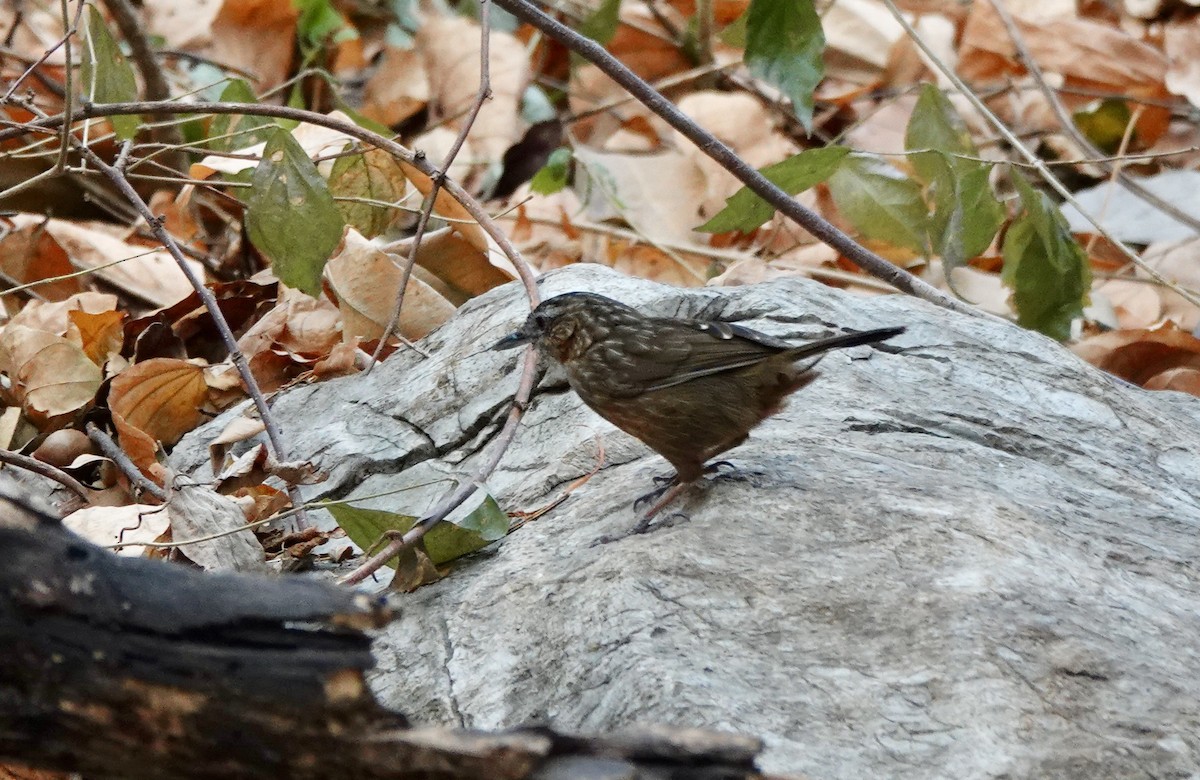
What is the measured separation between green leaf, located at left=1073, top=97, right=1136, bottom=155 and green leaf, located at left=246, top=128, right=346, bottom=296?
16.3 feet

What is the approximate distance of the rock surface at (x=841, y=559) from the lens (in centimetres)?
224

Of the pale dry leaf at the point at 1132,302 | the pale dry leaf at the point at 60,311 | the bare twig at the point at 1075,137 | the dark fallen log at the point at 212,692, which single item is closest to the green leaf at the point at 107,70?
the pale dry leaf at the point at 60,311

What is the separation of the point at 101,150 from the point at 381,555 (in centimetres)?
367

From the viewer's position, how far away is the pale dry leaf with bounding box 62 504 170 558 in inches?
124

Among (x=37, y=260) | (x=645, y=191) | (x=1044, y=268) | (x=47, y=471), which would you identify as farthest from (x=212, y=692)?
(x=645, y=191)

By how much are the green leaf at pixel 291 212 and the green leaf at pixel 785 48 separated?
118cm

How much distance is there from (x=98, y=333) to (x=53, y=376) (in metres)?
0.30

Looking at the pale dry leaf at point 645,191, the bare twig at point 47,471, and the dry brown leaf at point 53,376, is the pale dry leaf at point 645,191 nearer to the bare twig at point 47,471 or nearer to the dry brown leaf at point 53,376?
the dry brown leaf at point 53,376

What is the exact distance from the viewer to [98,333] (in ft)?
13.9

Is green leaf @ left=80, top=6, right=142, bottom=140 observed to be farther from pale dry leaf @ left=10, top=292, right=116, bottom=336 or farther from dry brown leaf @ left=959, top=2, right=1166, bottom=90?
dry brown leaf @ left=959, top=2, right=1166, bottom=90

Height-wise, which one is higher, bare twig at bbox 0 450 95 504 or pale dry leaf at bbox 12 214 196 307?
bare twig at bbox 0 450 95 504

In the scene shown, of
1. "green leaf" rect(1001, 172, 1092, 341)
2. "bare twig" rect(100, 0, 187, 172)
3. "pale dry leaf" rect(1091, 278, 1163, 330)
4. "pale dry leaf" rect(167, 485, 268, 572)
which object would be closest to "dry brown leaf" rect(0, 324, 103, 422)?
"pale dry leaf" rect(167, 485, 268, 572)

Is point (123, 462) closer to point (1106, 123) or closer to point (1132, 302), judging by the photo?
point (1132, 302)

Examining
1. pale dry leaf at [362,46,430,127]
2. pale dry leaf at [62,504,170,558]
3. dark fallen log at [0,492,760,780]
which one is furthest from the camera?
pale dry leaf at [362,46,430,127]
